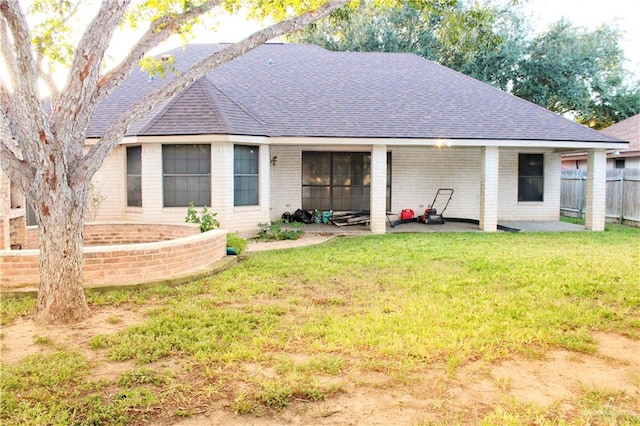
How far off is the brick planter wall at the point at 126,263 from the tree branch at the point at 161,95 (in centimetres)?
159

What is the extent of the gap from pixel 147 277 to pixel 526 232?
35.2ft

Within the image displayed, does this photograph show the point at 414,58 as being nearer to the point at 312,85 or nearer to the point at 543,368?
the point at 312,85

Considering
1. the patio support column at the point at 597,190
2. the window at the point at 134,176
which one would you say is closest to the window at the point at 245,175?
the window at the point at 134,176

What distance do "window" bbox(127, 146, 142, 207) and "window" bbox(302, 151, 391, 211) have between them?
504cm

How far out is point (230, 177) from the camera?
1277 cm

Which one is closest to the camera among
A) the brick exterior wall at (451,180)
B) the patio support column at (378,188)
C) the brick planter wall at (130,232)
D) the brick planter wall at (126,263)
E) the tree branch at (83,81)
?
the tree branch at (83,81)

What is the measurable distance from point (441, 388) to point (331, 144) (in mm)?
10638

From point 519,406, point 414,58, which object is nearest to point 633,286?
point 519,406

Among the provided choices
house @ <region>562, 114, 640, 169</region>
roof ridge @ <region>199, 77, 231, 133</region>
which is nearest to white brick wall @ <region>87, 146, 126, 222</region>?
roof ridge @ <region>199, 77, 231, 133</region>

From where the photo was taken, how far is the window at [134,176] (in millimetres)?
13433

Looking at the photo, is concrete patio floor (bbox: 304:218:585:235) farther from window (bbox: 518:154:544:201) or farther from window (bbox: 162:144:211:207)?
window (bbox: 162:144:211:207)

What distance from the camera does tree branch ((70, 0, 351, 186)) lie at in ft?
18.1

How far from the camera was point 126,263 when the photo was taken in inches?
274

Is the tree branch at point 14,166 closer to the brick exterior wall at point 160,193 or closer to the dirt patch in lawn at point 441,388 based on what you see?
the dirt patch in lawn at point 441,388
